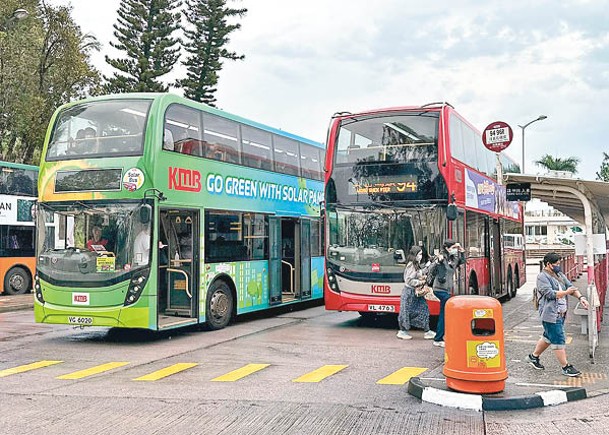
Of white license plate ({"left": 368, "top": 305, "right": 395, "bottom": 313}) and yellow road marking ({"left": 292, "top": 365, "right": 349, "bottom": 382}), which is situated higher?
white license plate ({"left": 368, "top": 305, "right": 395, "bottom": 313})

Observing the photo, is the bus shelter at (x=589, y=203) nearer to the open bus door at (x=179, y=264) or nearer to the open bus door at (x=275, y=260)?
the open bus door at (x=275, y=260)

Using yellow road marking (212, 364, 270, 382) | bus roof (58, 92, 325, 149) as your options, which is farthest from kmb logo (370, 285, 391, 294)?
bus roof (58, 92, 325, 149)

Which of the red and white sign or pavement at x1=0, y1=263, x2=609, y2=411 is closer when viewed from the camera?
pavement at x1=0, y1=263, x2=609, y2=411

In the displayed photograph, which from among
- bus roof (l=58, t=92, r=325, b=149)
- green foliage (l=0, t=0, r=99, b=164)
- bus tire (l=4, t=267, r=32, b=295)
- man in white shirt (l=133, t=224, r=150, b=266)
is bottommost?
bus tire (l=4, t=267, r=32, b=295)

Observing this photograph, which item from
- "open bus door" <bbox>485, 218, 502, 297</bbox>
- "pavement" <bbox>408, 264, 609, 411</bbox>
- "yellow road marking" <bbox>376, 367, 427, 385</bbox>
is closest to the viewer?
"pavement" <bbox>408, 264, 609, 411</bbox>

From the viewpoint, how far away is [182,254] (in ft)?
41.7

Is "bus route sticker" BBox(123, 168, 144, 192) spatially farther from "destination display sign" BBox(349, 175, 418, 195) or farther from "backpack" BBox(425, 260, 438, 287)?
"backpack" BBox(425, 260, 438, 287)

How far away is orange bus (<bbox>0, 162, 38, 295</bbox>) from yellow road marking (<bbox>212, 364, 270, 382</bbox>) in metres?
13.5

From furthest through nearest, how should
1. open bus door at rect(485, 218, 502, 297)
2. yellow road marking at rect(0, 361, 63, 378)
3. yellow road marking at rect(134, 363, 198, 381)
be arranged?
open bus door at rect(485, 218, 502, 297) < yellow road marking at rect(0, 361, 63, 378) < yellow road marking at rect(134, 363, 198, 381)

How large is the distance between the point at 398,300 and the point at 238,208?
371cm

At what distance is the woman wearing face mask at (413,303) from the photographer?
1214cm

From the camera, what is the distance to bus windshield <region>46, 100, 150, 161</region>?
459 inches

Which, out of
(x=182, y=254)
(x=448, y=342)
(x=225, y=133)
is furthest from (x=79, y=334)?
(x=448, y=342)

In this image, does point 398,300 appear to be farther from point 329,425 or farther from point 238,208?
point 329,425
